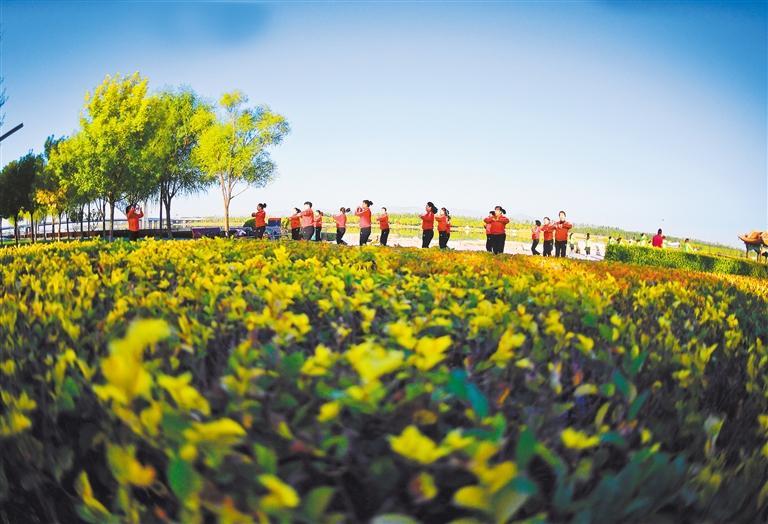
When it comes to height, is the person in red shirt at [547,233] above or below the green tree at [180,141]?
below

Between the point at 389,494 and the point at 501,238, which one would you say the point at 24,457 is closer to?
the point at 389,494

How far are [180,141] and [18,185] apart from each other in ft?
39.8

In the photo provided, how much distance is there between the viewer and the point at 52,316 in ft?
6.84

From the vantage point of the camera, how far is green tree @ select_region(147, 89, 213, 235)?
1446 inches

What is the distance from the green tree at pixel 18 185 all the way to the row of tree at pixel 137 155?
0.06 meters

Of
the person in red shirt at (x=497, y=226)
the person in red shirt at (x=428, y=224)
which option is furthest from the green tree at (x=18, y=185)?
the person in red shirt at (x=497, y=226)

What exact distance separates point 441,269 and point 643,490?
4.28 m

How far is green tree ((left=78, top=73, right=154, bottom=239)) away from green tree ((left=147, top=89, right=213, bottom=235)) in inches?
182

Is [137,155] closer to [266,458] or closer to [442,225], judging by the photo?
[442,225]

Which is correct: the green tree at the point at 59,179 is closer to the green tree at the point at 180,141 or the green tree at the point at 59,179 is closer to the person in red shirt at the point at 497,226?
the green tree at the point at 180,141

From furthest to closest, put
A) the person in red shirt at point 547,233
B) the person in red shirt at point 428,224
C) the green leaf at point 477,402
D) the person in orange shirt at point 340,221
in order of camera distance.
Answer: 1. the person in red shirt at point 547,233
2. the person in orange shirt at point 340,221
3. the person in red shirt at point 428,224
4. the green leaf at point 477,402

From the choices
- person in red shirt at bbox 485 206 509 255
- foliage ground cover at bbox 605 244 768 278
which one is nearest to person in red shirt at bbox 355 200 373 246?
person in red shirt at bbox 485 206 509 255

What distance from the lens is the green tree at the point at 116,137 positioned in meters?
27.6

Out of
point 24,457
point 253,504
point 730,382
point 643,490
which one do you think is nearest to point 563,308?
point 730,382
